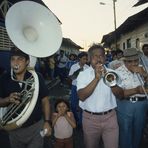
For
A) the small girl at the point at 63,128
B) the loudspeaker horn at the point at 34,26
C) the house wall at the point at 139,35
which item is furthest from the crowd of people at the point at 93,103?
the house wall at the point at 139,35

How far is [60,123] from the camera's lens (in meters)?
5.50

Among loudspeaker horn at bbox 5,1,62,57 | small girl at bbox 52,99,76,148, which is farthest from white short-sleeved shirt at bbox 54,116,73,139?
loudspeaker horn at bbox 5,1,62,57

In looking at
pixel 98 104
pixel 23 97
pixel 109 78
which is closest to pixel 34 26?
pixel 23 97

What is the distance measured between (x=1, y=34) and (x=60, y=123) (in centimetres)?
608

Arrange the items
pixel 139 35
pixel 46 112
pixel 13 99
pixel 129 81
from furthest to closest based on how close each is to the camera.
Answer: pixel 139 35
pixel 129 81
pixel 46 112
pixel 13 99

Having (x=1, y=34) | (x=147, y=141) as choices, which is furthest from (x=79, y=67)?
(x=1, y=34)

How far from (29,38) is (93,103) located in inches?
42.3

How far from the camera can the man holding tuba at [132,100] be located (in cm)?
518

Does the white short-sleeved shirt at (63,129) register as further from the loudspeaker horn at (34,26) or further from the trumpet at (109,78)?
the loudspeaker horn at (34,26)

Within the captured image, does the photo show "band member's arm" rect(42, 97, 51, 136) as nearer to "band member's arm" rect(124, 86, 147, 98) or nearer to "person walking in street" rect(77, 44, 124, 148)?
"person walking in street" rect(77, 44, 124, 148)

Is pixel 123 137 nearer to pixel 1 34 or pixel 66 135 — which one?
pixel 66 135

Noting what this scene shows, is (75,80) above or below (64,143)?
above

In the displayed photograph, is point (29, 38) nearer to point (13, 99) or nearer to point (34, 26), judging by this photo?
point (34, 26)

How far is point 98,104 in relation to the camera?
4.45 metres
